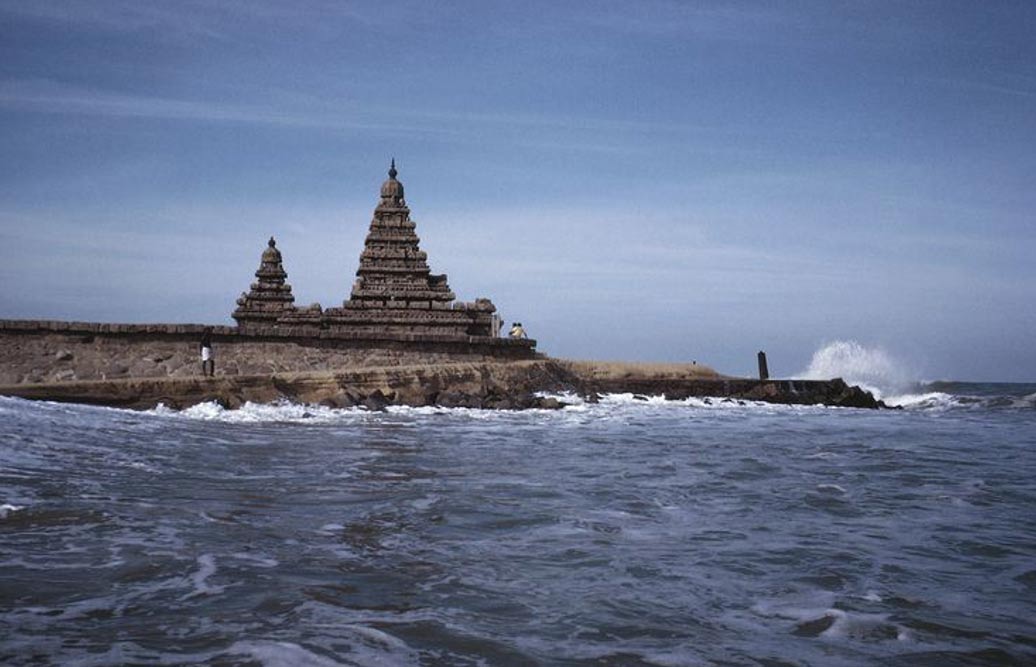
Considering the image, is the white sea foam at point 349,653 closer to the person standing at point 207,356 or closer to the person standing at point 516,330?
the person standing at point 207,356

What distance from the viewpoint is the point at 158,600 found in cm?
409

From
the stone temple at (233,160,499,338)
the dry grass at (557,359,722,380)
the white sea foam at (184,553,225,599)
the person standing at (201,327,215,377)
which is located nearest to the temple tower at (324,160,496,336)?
the stone temple at (233,160,499,338)

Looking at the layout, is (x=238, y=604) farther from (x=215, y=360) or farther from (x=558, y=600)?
(x=215, y=360)

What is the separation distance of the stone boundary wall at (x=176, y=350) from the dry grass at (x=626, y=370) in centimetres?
472

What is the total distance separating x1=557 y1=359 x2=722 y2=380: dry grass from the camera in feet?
82.0

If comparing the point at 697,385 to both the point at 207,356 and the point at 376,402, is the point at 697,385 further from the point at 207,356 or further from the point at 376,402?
the point at 207,356

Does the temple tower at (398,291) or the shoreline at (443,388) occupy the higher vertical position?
the temple tower at (398,291)

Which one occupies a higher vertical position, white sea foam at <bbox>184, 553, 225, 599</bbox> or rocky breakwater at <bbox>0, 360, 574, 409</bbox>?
rocky breakwater at <bbox>0, 360, 574, 409</bbox>

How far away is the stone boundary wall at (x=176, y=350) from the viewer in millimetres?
16188

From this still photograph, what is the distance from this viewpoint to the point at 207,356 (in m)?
17.2

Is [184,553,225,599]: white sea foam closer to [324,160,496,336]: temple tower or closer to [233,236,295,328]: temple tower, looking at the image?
[324,160,496,336]: temple tower

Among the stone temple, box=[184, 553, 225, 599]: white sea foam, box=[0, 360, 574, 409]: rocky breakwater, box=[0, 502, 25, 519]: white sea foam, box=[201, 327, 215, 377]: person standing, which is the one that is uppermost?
the stone temple

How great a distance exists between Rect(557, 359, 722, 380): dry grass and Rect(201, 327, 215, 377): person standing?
965 centimetres

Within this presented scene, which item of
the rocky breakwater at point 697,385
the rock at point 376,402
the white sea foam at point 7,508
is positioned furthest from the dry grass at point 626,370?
the white sea foam at point 7,508
